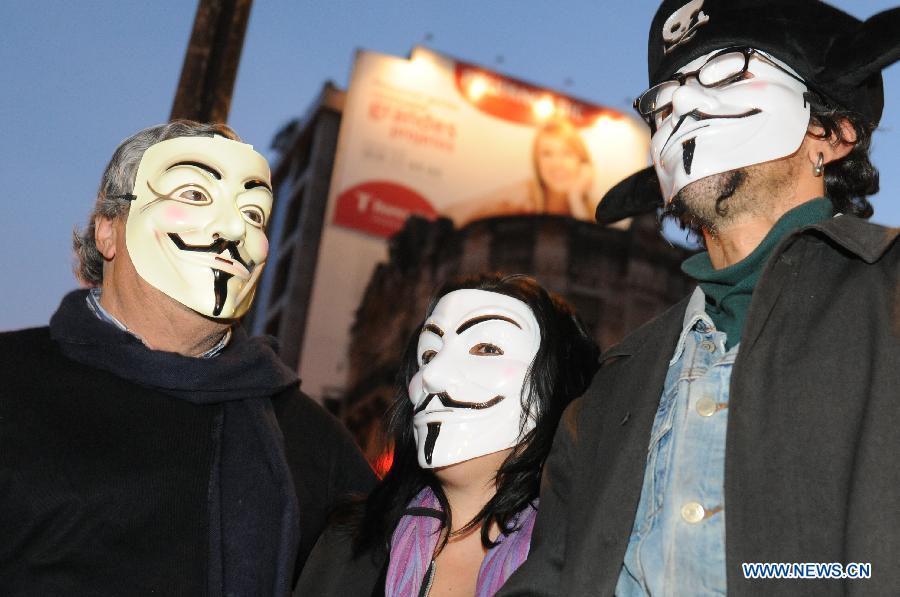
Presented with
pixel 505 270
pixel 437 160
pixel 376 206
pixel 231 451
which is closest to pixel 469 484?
pixel 231 451

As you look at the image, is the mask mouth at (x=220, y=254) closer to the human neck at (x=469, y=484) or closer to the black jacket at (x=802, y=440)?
the human neck at (x=469, y=484)

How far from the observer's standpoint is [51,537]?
2990 millimetres

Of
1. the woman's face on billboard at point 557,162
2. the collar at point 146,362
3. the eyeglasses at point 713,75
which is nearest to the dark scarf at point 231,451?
the collar at point 146,362

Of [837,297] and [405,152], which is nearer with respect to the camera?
[837,297]

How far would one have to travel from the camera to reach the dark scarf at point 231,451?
3311 millimetres

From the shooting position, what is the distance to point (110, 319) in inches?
142

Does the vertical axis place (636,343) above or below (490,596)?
above

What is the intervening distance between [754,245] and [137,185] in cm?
242

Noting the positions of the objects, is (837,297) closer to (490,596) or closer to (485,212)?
(490,596)

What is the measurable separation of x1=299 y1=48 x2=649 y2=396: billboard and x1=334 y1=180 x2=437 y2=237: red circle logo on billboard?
0.02m

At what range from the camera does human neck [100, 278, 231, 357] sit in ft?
11.8

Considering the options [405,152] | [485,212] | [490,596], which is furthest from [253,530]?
[485,212]

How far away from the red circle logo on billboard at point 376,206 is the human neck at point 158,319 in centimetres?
1055

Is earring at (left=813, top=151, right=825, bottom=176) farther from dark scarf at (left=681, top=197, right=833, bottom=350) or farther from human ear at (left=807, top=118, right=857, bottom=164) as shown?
dark scarf at (left=681, top=197, right=833, bottom=350)
